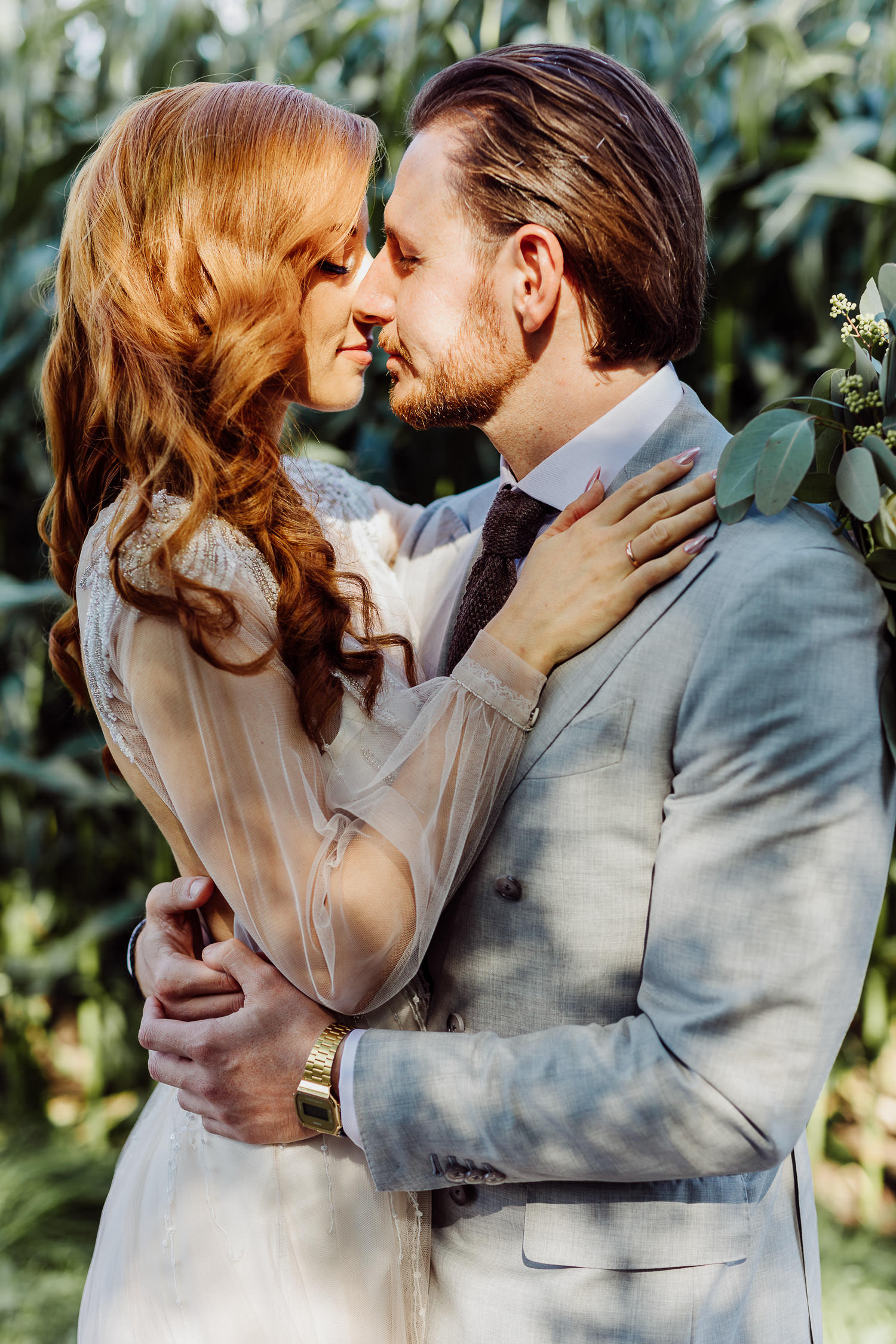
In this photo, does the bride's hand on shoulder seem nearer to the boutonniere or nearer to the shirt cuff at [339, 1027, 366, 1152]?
the boutonniere

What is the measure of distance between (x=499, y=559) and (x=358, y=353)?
0.39 m

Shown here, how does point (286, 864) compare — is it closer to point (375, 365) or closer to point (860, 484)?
point (860, 484)

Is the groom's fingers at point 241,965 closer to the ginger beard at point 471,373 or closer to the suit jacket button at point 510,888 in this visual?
the suit jacket button at point 510,888

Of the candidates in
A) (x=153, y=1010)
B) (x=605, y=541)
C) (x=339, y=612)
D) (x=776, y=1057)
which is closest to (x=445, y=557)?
(x=339, y=612)

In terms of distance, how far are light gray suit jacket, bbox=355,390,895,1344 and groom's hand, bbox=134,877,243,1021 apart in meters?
0.23

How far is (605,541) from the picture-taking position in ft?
3.92

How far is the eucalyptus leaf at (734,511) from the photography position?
1.08m

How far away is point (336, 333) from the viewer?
150 centimetres

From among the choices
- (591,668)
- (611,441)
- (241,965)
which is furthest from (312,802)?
(611,441)

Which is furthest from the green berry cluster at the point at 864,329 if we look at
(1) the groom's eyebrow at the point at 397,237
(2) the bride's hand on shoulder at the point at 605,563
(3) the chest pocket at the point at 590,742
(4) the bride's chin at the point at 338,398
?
(4) the bride's chin at the point at 338,398

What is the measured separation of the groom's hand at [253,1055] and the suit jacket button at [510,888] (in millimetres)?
258

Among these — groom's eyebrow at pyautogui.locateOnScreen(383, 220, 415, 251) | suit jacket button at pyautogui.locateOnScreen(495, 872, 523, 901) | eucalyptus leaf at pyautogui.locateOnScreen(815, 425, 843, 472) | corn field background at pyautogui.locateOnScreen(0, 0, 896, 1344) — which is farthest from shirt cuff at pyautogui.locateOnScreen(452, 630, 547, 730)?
corn field background at pyautogui.locateOnScreen(0, 0, 896, 1344)

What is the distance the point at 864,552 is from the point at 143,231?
925mm

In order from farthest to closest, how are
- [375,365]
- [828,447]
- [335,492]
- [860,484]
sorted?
[375,365], [335,492], [828,447], [860,484]
